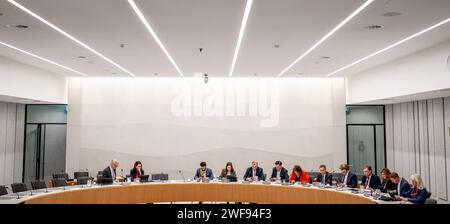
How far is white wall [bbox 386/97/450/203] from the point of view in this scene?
28.4 ft

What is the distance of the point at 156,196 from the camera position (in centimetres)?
789

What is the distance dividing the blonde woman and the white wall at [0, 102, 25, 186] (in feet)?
33.0

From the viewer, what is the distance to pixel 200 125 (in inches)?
456

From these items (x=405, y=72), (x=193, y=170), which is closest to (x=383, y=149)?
(x=405, y=72)

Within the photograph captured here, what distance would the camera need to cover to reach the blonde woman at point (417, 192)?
5.55 meters

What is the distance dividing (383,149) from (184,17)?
8.66m

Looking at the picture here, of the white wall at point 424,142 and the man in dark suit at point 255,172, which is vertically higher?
the white wall at point 424,142

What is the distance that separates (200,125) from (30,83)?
4.83 meters

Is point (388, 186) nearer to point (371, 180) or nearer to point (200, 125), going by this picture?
point (371, 180)

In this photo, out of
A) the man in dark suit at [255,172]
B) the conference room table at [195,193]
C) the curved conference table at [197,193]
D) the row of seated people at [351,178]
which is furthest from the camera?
the man in dark suit at [255,172]

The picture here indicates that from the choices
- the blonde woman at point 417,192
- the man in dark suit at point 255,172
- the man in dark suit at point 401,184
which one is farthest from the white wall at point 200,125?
the blonde woman at point 417,192

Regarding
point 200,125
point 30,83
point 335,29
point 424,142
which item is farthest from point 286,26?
point 30,83

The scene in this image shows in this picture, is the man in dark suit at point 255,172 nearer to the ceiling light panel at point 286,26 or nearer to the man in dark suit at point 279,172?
the man in dark suit at point 279,172

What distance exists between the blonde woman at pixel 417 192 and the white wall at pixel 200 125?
5436 millimetres
